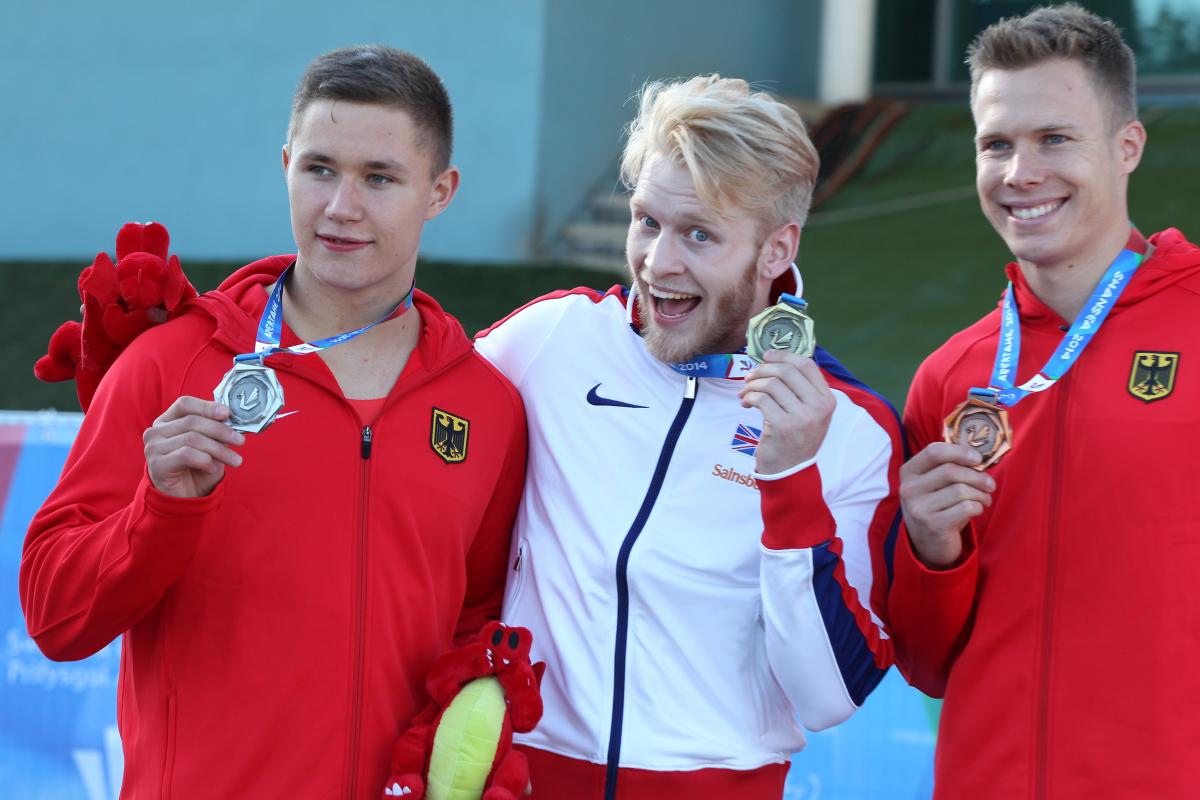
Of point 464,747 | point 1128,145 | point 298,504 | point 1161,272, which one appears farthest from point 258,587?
point 1128,145

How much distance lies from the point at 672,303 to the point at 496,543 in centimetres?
70

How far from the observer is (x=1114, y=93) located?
3.17m

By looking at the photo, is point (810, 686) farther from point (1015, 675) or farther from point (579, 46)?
point (579, 46)

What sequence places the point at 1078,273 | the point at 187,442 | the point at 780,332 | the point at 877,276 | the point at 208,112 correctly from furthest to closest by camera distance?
the point at 208,112 → the point at 877,276 → the point at 1078,273 → the point at 780,332 → the point at 187,442

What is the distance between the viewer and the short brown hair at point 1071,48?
3123 millimetres

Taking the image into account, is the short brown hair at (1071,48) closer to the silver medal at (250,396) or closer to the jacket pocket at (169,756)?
the silver medal at (250,396)

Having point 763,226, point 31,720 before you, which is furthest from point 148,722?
point 31,720

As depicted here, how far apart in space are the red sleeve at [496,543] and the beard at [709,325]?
1.22ft

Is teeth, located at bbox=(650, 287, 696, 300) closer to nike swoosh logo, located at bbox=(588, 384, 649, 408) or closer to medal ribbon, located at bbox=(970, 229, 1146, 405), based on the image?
nike swoosh logo, located at bbox=(588, 384, 649, 408)

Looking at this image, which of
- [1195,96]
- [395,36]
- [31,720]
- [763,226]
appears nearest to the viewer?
[763,226]

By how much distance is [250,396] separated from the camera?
2572 millimetres

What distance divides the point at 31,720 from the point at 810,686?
318 centimetres

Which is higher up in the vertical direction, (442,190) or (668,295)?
(442,190)

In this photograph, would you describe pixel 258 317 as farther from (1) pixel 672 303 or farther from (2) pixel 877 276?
(2) pixel 877 276
